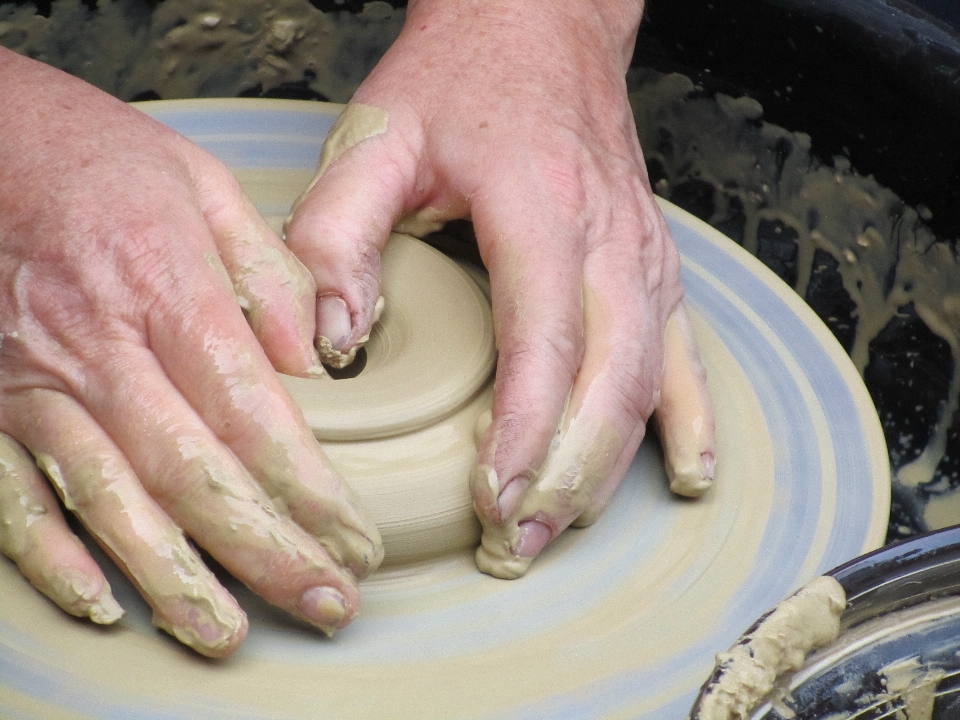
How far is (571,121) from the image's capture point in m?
1.12

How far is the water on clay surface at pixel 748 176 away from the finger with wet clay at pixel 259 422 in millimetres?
948

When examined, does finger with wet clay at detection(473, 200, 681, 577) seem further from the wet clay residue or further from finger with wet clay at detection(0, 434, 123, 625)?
the wet clay residue

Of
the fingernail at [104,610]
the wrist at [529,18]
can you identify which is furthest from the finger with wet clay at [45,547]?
the wrist at [529,18]

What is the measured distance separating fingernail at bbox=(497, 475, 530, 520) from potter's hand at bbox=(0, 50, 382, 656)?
108 millimetres

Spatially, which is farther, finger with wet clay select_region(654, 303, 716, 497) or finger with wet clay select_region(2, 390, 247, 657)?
finger with wet clay select_region(654, 303, 716, 497)

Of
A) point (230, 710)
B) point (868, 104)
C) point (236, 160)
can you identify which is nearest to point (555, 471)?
point (230, 710)

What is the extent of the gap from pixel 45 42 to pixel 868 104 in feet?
4.09

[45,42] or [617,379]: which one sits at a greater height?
[617,379]

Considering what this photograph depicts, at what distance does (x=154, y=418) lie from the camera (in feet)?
2.50

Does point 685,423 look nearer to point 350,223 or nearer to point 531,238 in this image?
point 531,238

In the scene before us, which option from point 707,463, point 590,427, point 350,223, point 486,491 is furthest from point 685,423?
point 350,223

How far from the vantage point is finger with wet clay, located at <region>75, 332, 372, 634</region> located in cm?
74

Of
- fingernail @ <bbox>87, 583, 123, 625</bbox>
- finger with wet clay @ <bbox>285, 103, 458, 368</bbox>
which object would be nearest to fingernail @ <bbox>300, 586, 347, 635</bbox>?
fingernail @ <bbox>87, 583, 123, 625</bbox>

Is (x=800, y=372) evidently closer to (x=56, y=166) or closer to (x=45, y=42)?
(x=56, y=166)
